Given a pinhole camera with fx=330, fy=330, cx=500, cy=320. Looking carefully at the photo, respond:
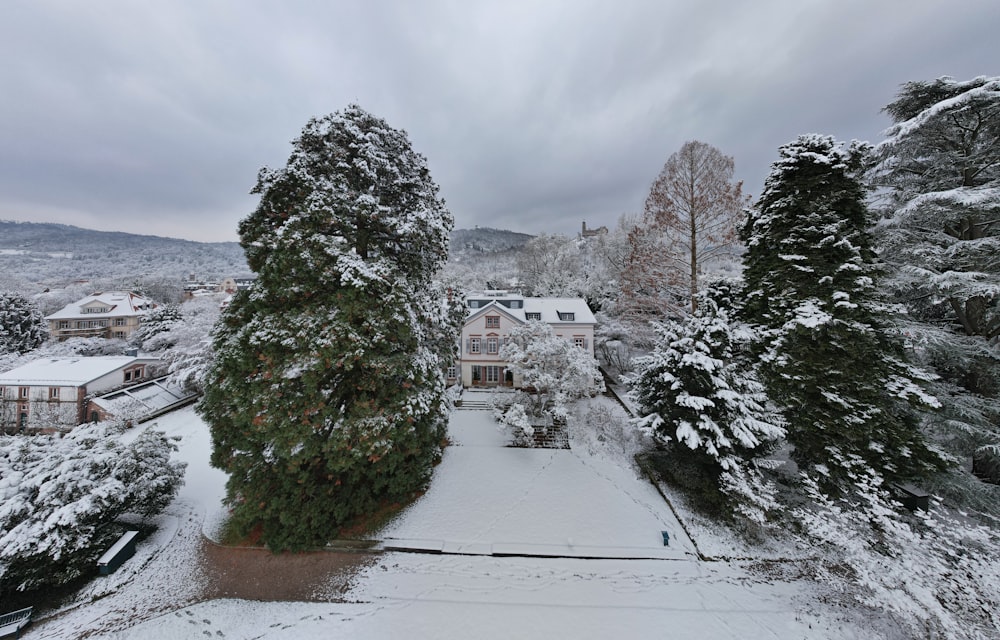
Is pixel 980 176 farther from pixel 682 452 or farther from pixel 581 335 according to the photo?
pixel 581 335

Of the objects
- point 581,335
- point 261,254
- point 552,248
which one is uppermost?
point 552,248

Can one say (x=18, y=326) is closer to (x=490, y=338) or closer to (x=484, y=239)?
(x=490, y=338)

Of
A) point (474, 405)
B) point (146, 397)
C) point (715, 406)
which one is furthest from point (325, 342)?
point (146, 397)

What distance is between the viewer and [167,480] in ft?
36.0

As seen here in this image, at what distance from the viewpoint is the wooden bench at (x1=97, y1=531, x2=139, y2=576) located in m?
9.20

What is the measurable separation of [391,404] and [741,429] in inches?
423

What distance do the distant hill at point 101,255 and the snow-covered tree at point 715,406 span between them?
4193 inches

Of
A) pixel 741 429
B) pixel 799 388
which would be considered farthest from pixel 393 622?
pixel 799 388

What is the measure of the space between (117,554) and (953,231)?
2605cm

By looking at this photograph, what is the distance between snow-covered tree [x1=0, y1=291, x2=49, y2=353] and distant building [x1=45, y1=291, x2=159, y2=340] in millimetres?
3026

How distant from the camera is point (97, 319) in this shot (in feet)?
121

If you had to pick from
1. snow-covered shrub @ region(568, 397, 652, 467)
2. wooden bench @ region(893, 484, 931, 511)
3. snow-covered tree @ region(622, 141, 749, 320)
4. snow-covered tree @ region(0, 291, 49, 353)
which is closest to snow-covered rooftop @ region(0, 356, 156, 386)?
snow-covered tree @ region(0, 291, 49, 353)

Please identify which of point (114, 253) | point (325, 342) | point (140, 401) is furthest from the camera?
point (114, 253)

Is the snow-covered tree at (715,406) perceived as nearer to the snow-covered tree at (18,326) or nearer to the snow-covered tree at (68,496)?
the snow-covered tree at (68,496)
